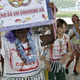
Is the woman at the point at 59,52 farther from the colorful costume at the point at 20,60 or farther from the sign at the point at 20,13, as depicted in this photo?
the sign at the point at 20,13

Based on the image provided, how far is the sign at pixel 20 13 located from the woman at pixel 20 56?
0.47ft

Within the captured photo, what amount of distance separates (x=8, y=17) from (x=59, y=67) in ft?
4.59

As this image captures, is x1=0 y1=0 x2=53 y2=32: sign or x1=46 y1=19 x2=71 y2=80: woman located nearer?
x1=0 y1=0 x2=53 y2=32: sign

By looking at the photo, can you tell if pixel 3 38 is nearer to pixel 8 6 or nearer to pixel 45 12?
pixel 8 6

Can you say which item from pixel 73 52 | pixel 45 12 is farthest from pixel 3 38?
pixel 73 52

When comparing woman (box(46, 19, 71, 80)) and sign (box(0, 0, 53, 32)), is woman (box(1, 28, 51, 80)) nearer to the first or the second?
sign (box(0, 0, 53, 32))

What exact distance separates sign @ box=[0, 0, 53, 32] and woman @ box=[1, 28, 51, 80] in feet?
0.47

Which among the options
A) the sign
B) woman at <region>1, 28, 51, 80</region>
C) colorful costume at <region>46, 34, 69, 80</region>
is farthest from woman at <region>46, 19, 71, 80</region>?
the sign

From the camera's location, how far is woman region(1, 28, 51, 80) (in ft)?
6.03

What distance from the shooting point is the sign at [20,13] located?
66.3 inches

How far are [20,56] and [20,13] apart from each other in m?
0.48

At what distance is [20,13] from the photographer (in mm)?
1705

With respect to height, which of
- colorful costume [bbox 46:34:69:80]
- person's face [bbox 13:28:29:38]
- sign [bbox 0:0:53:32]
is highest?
sign [bbox 0:0:53:32]

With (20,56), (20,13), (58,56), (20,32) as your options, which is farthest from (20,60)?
(58,56)
